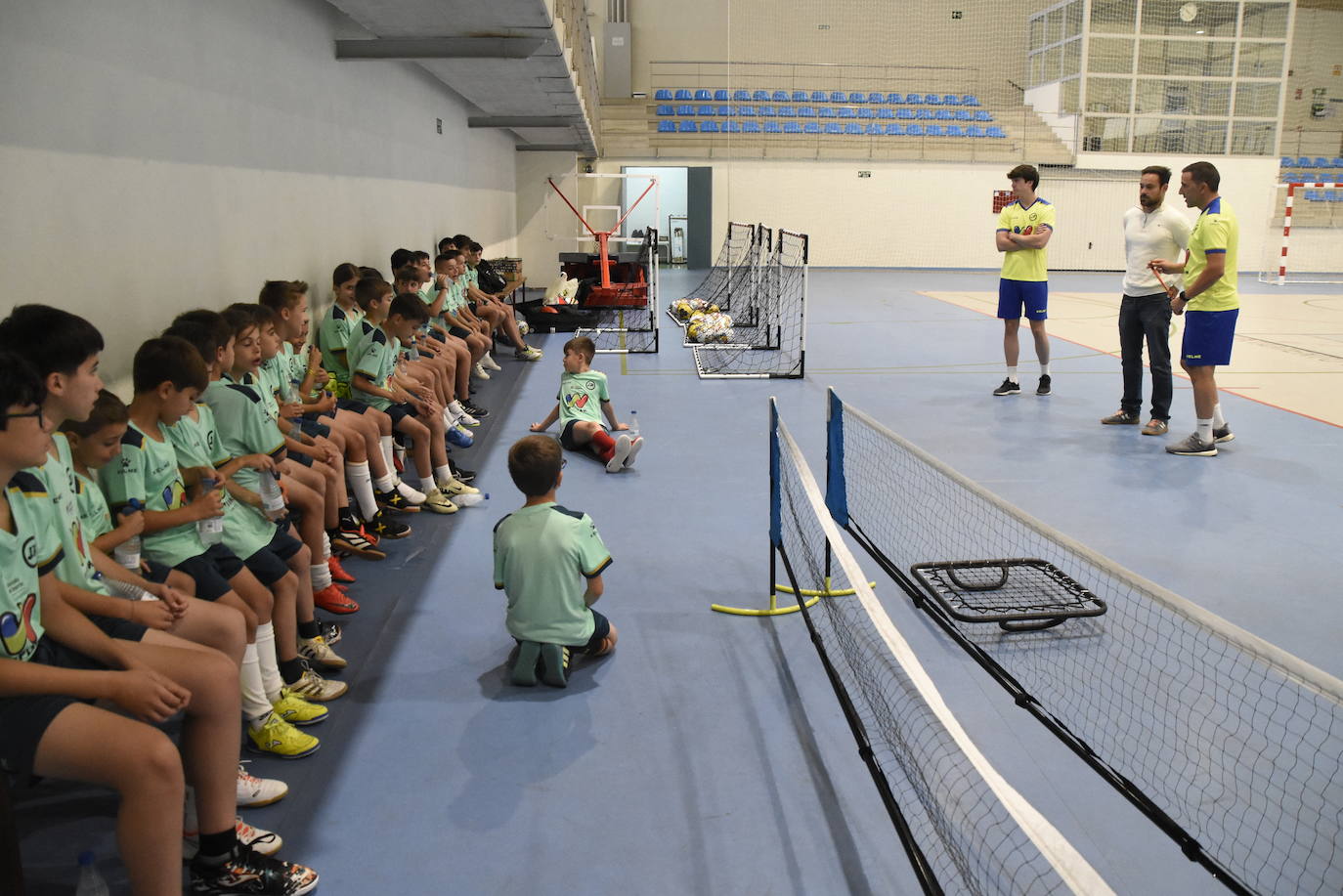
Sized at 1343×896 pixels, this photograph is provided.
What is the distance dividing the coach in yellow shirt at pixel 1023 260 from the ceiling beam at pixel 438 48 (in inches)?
175

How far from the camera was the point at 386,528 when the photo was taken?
554cm

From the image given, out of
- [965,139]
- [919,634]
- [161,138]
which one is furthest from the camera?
[965,139]

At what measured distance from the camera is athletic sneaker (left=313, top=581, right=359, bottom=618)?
4.45 meters

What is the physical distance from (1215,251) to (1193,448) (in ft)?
4.69

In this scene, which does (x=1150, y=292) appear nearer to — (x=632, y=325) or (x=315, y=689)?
(x=315, y=689)

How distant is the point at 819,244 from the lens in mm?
26031

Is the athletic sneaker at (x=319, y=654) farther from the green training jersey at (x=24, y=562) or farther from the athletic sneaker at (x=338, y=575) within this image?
the green training jersey at (x=24, y=562)

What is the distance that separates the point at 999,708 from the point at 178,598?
283 cm

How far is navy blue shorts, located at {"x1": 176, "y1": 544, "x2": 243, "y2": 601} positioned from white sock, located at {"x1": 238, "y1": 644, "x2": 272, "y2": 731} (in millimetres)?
244

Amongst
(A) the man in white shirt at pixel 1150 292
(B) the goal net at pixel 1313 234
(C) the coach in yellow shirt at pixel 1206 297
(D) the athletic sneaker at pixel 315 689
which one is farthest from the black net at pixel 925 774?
(B) the goal net at pixel 1313 234

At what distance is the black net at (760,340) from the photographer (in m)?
10.3

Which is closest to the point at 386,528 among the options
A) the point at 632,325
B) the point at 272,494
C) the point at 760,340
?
the point at 272,494

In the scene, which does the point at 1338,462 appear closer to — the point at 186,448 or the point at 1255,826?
the point at 1255,826

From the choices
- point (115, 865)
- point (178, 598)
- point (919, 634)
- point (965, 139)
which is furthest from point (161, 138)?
point (965, 139)
